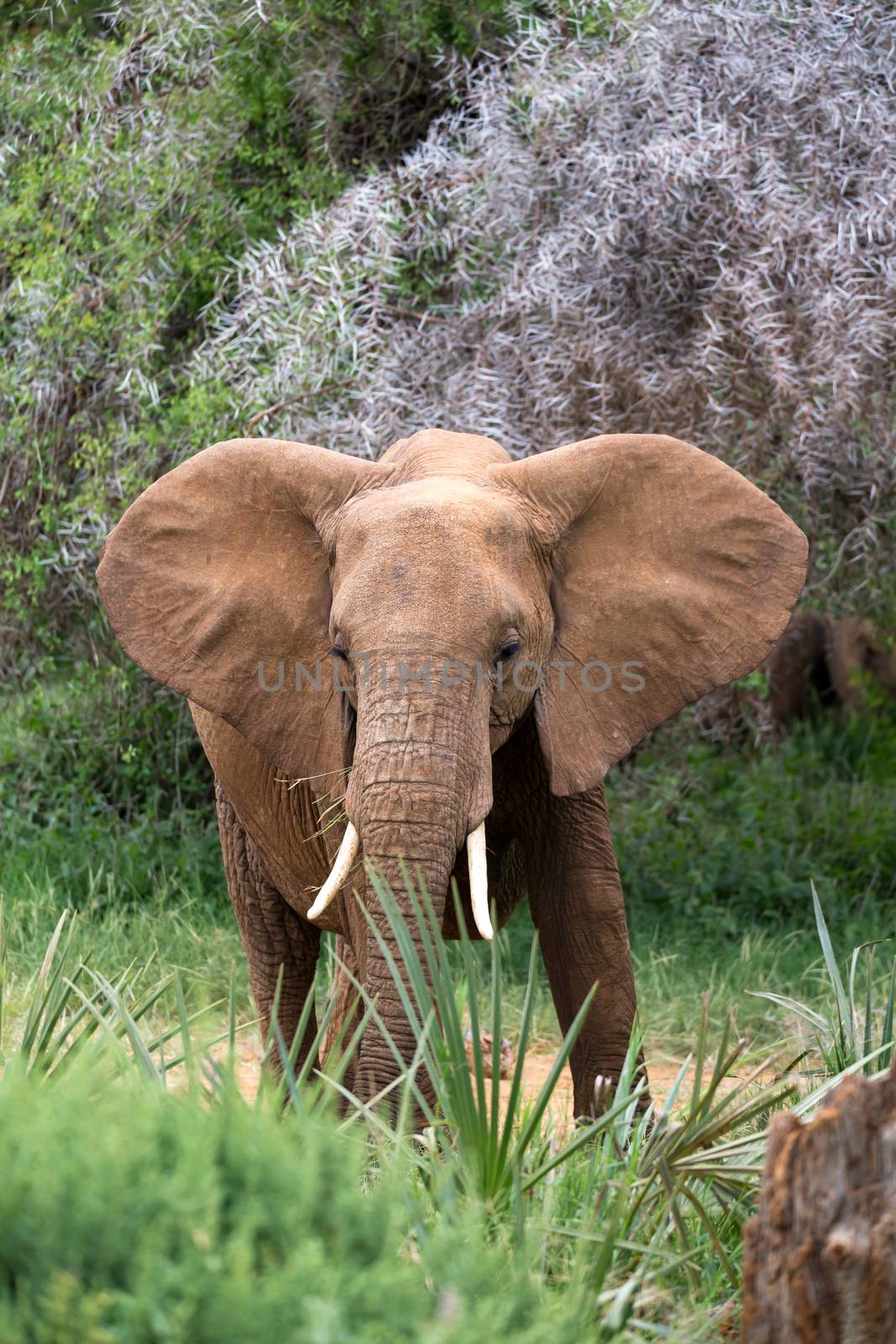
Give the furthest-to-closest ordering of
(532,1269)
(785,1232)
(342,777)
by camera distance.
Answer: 1. (342,777)
2. (532,1269)
3. (785,1232)

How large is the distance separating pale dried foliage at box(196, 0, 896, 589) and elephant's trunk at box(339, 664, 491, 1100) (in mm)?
2655

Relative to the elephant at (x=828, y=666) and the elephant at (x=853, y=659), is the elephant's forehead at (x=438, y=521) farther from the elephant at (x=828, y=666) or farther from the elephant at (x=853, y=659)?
the elephant at (x=853, y=659)

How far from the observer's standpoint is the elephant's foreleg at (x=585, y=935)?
A: 4402 millimetres

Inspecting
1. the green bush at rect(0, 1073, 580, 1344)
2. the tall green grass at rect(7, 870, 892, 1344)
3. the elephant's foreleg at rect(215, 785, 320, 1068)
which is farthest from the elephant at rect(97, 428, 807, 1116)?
the green bush at rect(0, 1073, 580, 1344)

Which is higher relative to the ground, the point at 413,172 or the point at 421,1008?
the point at 413,172

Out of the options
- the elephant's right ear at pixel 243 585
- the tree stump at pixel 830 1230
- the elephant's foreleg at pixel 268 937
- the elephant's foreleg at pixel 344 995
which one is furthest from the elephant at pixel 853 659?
the tree stump at pixel 830 1230

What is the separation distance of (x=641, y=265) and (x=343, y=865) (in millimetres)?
3548

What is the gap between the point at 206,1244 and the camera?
195 cm

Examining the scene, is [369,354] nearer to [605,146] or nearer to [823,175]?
[605,146]

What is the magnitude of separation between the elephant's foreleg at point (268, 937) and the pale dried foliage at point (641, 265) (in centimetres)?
177

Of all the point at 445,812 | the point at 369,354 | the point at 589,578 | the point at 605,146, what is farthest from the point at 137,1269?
the point at 605,146

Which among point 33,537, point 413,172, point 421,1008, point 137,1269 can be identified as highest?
point 413,172

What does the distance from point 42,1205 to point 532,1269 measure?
3.44ft

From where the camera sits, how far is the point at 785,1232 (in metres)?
2.41
